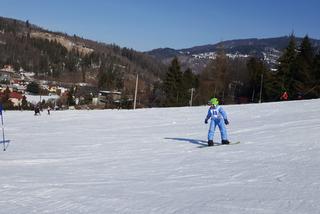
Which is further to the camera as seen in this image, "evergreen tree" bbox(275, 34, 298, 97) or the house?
the house

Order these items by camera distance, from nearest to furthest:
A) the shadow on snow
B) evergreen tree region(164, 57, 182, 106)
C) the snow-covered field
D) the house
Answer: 1. the snow-covered field
2. the shadow on snow
3. evergreen tree region(164, 57, 182, 106)
4. the house

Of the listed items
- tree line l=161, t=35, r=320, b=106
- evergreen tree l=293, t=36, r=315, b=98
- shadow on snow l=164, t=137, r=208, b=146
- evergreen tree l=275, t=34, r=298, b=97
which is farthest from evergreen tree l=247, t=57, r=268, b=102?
shadow on snow l=164, t=137, r=208, b=146

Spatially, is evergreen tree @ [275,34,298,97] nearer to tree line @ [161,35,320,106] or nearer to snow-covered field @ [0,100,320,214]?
tree line @ [161,35,320,106]

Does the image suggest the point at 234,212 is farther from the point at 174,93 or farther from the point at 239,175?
the point at 174,93

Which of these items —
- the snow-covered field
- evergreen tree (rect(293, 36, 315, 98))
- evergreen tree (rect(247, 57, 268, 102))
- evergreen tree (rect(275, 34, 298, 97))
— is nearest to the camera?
the snow-covered field

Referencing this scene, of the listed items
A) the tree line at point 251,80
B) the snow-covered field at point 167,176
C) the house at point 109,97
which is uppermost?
the tree line at point 251,80

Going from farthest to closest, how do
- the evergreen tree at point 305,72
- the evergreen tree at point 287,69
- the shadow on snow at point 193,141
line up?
the evergreen tree at point 287,69 < the evergreen tree at point 305,72 < the shadow on snow at point 193,141

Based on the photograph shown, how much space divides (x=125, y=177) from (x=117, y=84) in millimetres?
124761

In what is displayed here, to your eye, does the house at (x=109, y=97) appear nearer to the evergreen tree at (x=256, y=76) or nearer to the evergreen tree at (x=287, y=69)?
the evergreen tree at (x=256, y=76)

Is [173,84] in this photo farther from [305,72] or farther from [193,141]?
[193,141]

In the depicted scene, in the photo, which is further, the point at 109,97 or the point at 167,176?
the point at 109,97

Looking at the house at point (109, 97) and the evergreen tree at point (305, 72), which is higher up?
the evergreen tree at point (305, 72)

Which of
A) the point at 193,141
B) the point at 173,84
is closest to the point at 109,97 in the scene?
the point at 173,84

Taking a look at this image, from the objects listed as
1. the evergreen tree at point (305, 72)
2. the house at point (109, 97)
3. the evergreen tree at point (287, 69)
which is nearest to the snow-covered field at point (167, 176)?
the evergreen tree at point (305, 72)
